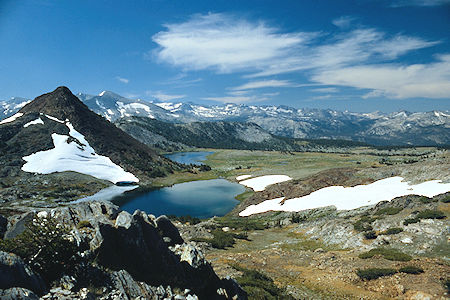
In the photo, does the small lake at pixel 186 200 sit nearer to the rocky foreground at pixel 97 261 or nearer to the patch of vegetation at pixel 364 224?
the patch of vegetation at pixel 364 224

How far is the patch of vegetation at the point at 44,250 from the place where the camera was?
11352 millimetres

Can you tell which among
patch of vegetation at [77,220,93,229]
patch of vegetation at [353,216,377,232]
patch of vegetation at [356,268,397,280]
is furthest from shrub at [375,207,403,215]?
patch of vegetation at [77,220,93,229]

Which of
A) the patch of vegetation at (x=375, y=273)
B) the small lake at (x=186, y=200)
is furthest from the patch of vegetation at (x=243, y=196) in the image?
the patch of vegetation at (x=375, y=273)

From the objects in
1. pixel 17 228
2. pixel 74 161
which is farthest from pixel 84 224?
pixel 74 161

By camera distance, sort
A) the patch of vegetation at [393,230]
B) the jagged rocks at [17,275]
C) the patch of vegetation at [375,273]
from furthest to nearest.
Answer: the patch of vegetation at [393,230] → the patch of vegetation at [375,273] → the jagged rocks at [17,275]

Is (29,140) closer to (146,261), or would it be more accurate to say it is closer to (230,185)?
(230,185)

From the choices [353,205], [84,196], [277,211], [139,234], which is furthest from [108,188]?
[139,234]

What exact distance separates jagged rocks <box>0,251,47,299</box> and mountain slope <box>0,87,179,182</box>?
111m

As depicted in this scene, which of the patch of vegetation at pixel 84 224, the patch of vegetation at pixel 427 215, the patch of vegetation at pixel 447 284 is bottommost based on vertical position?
the patch of vegetation at pixel 447 284

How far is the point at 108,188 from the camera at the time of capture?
334ft

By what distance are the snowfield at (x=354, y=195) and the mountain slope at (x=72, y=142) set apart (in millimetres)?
75989

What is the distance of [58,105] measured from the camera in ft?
511

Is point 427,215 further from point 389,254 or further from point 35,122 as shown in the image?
point 35,122

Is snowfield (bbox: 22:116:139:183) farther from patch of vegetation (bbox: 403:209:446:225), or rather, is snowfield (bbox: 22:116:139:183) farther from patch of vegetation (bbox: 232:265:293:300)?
patch of vegetation (bbox: 403:209:446:225)
